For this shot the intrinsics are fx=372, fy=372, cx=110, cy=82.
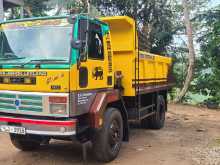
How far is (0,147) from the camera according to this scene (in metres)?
7.87

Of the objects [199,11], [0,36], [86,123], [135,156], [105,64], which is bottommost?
[135,156]

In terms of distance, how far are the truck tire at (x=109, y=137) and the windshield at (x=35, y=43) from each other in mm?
1497

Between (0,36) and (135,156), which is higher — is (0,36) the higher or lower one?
the higher one

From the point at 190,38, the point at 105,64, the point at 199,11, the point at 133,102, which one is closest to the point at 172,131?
the point at 133,102

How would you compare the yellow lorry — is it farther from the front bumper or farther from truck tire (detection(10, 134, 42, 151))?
truck tire (detection(10, 134, 42, 151))

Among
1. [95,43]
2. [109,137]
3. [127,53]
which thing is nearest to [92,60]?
[95,43]

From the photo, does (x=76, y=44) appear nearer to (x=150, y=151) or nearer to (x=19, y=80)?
(x=19, y=80)

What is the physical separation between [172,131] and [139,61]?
296 cm

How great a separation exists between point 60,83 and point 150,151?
2929 mm

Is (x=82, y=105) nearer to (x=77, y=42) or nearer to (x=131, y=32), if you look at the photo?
(x=77, y=42)

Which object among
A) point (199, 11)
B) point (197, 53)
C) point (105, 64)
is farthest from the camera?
point (199, 11)

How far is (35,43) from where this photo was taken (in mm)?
6180

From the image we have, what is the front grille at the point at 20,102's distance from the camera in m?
5.90

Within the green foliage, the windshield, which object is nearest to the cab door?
the windshield
